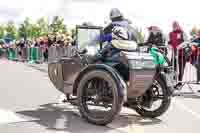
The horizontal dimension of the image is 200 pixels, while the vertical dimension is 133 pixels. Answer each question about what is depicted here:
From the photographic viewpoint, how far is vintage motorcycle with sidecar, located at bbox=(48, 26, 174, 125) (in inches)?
267

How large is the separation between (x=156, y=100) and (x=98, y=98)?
3.85 ft

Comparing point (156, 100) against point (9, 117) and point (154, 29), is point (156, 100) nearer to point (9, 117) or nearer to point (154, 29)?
point (9, 117)

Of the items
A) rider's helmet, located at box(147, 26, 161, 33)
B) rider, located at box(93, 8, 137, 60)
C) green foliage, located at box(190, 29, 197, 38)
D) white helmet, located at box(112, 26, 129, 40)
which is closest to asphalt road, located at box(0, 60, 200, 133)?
rider, located at box(93, 8, 137, 60)

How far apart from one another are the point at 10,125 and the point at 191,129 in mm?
2773

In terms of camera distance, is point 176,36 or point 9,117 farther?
point 176,36

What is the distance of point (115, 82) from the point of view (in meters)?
6.66

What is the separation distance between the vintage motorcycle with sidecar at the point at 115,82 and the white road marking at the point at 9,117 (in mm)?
921

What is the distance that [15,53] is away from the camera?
32188mm

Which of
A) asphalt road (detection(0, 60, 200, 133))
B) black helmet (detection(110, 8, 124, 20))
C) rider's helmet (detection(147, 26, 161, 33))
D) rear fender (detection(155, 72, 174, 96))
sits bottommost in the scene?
asphalt road (detection(0, 60, 200, 133))

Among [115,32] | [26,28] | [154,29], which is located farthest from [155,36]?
[26,28]

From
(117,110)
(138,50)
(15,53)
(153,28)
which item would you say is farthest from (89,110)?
(15,53)

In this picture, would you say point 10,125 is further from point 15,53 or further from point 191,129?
point 15,53

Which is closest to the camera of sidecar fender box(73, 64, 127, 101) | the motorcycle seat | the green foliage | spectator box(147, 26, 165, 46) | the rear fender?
sidecar fender box(73, 64, 127, 101)

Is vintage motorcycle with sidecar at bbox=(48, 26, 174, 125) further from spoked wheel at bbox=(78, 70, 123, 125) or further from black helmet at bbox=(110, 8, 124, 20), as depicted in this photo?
black helmet at bbox=(110, 8, 124, 20)
